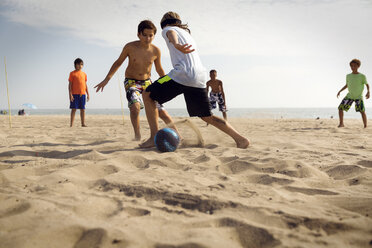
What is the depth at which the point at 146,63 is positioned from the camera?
14.2 ft

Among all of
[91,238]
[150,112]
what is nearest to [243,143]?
[150,112]

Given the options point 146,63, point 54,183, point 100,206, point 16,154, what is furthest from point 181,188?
point 146,63

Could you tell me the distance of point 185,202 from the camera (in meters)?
1.72

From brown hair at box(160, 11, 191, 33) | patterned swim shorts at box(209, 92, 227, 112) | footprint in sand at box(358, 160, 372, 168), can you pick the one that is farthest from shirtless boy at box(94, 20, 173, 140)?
patterned swim shorts at box(209, 92, 227, 112)

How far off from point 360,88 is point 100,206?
8073mm

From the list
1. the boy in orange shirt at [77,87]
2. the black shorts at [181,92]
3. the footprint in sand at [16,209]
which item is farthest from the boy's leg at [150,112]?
the boy in orange shirt at [77,87]

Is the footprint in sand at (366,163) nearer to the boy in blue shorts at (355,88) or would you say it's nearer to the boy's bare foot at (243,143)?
the boy's bare foot at (243,143)

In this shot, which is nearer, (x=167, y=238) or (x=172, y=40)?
(x=167, y=238)

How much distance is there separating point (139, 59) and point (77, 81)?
4238 millimetres

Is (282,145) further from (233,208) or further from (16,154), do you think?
(16,154)

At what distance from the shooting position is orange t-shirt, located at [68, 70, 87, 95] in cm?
767

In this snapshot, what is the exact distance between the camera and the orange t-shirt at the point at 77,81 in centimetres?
767

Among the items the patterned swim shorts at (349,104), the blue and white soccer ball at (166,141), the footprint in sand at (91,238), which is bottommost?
the footprint in sand at (91,238)

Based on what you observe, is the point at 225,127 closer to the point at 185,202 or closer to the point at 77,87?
the point at 185,202
